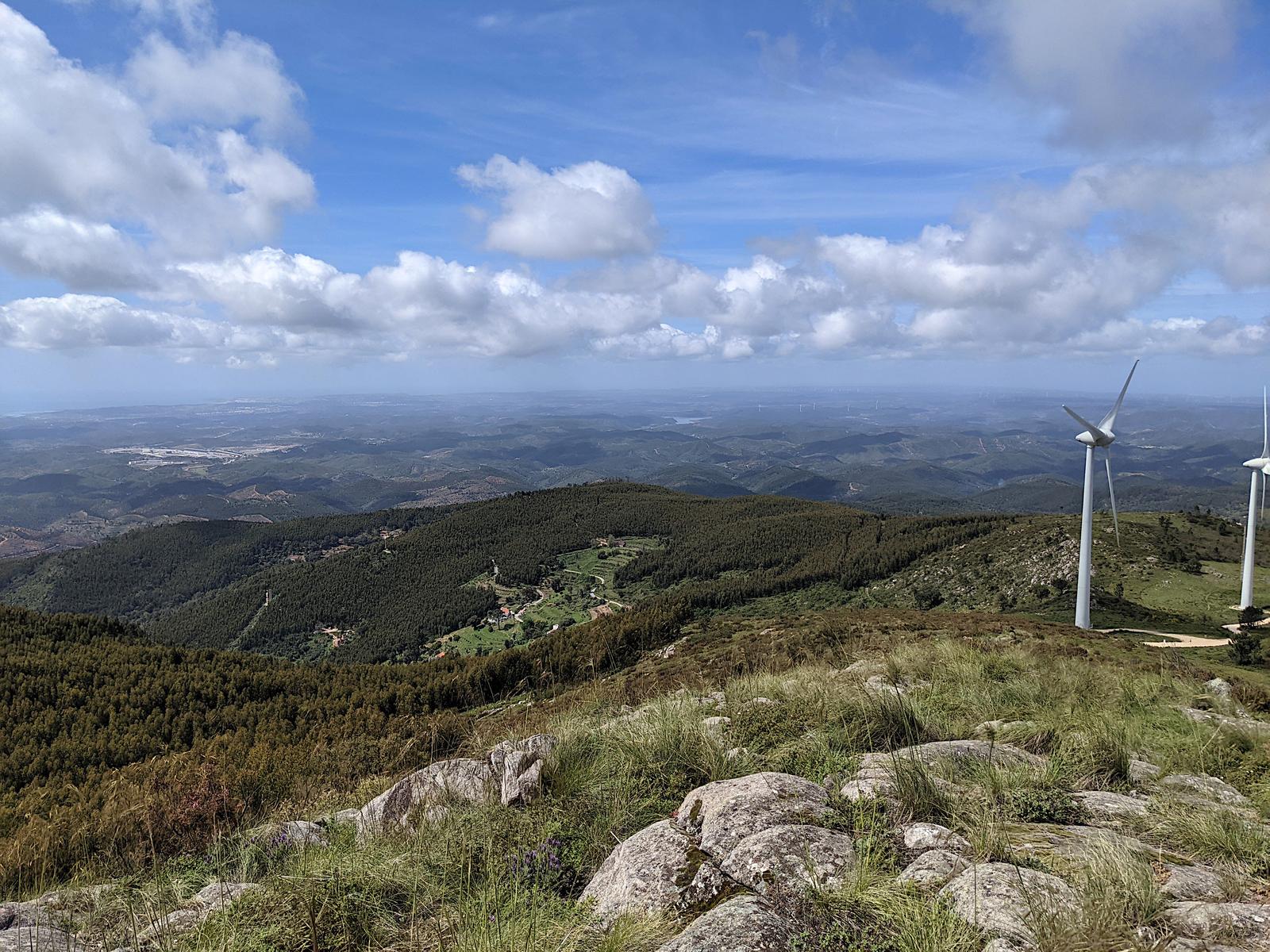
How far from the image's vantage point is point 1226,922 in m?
3.79

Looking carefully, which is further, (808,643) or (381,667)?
(381,667)

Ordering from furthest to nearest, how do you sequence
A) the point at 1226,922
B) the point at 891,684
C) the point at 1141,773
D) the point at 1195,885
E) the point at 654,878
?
the point at 891,684
the point at 1141,773
the point at 654,878
the point at 1195,885
the point at 1226,922

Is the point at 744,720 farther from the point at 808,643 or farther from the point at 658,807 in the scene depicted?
the point at 808,643

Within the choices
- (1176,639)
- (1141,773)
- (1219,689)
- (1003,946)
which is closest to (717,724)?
(1141,773)

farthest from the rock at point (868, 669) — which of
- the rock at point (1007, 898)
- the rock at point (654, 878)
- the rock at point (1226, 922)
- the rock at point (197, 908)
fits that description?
the rock at point (197, 908)

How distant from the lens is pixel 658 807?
6785 mm

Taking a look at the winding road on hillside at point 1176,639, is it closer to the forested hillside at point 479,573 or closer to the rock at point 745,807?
the rock at point 745,807

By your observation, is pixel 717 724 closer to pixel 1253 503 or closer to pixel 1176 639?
pixel 1176 639

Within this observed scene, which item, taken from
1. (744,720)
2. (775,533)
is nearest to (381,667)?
(744,720)

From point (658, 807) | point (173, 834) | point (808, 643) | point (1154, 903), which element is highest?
point (1154, 903)

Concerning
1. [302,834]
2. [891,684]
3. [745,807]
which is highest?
[745,807]

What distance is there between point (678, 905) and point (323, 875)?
3237 millimetres

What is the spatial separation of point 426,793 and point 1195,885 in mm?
8294

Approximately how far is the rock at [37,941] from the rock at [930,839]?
7.28 m
